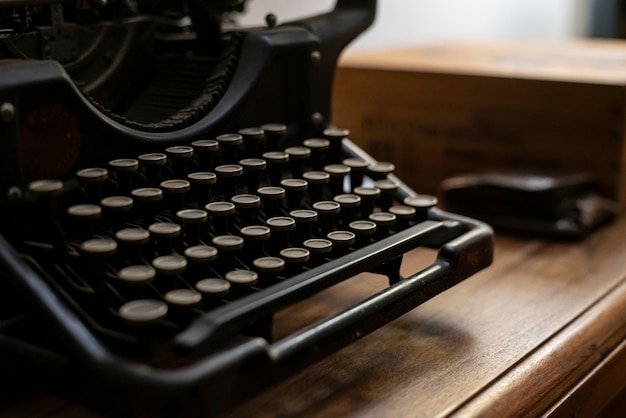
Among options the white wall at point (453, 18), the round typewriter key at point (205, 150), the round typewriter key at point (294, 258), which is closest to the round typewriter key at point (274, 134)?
the round typewriter key at point (205, 150)

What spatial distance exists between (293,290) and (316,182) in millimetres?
257

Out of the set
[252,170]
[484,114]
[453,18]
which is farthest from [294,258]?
[453,18]

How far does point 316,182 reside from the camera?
1.05 m

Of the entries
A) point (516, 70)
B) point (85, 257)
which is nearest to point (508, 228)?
point (516, 70)

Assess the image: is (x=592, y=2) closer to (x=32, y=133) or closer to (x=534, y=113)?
(x=534, y=113)

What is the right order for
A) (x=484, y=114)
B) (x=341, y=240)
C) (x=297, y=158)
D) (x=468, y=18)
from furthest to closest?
(x=468, y=18)
(x=484, y=114)
(x=297, y=158)
(x=341, y=240)

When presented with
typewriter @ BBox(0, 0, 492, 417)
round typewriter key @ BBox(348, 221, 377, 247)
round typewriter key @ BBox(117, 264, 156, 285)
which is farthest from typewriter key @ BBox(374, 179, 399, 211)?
round typewriter key @ BBox(117, 264, 156, 285)

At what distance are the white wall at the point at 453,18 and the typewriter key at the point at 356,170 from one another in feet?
2.88

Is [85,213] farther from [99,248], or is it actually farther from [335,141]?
[335,141]

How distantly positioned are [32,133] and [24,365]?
0.22 meters

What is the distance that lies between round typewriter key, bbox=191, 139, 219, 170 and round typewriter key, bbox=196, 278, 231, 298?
204 millimetres

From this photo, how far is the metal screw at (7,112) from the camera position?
79 centimetres

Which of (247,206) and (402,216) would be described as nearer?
(247,206)

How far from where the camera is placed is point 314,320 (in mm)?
1063
